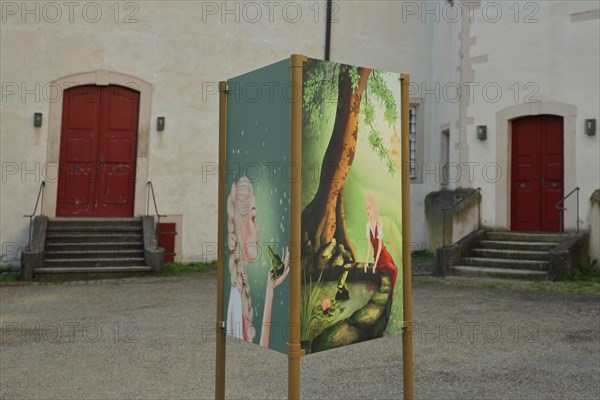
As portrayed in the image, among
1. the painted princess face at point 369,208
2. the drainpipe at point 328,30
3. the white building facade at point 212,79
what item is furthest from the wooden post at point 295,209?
the drainpipe at point 328,30

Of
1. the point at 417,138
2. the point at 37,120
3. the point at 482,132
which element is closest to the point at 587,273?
the point at 482,132

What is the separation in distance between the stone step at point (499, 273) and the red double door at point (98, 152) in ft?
21.6

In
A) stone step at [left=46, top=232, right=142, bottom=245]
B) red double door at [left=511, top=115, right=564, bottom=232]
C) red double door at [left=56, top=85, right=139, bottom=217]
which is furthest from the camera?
red double door at [left=56, top=85, right=139, bottom=217]

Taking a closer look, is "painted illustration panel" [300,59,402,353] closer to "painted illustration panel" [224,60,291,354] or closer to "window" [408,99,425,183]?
"painted illustration panel" [224,60,291,354]

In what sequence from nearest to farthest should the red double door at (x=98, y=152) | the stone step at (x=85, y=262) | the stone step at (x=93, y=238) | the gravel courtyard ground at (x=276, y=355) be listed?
the gravel courtyard ground at (x=276, y=355) → the stone step at (x=85, y=262) → the stone step at (x=93, y=238) → the red double door at (x=98, y=152)

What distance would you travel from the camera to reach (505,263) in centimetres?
1069

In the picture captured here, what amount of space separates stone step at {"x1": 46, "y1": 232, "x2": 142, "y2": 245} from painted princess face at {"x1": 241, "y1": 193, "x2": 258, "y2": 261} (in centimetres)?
873

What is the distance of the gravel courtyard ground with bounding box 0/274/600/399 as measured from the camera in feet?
13.4

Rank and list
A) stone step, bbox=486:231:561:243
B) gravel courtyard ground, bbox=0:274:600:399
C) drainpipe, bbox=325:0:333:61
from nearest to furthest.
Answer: gravel courtyard ground, bbox=0:274:600:399
stone step, bbox=486:231:561:243
drainpipe, bbox=325:0:333:61

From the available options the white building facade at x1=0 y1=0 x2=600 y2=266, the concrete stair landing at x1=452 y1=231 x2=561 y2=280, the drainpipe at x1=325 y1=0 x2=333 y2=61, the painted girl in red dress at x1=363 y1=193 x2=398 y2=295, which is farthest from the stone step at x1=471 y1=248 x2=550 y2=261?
the painted girl in red dress at x1=363 y1=193 x2=398 y2=295

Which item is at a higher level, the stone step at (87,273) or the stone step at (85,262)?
the stone step at (85,262)

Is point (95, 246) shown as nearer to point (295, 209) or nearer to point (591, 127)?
point (295, 209)

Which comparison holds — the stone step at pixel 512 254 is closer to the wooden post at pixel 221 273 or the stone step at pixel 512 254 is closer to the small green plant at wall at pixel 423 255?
the small green plant at wall at pixel 423 255

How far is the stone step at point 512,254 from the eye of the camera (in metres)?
10.6
